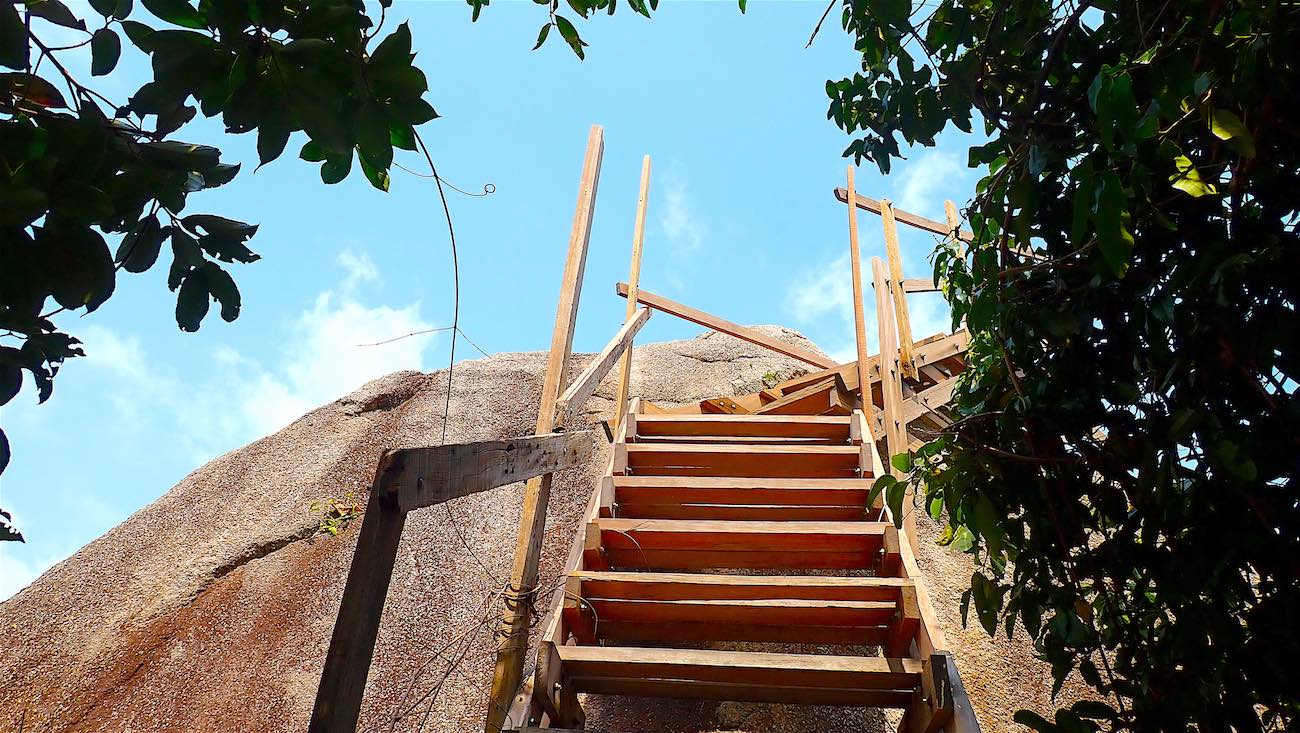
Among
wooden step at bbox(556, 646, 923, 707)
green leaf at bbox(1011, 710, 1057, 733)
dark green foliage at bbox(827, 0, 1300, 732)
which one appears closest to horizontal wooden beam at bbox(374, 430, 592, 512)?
wooden step at bbox(556, 646, 923, 707)

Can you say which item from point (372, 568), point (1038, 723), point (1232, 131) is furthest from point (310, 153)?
point (1038, 723)

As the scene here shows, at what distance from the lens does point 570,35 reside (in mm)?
1703

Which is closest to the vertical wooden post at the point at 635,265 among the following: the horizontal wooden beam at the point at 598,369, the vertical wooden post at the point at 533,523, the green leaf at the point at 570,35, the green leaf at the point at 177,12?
the horizontal wooden beam at the point at 598,369

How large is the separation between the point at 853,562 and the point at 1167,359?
2.15 meters

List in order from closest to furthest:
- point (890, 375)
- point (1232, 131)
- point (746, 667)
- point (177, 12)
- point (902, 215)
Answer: point (177, 12) → point (1232, 131) → point (746, 667) → point (890, 375) → point (902, 215)

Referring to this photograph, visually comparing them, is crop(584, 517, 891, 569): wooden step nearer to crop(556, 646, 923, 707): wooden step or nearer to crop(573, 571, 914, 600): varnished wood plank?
crop(573, 571, 914, 600): varnished wood plank

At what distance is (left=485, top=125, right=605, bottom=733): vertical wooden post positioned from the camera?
101 inches

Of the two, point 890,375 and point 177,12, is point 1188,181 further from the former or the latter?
point 890,375

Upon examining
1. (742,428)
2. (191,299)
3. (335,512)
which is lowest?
(191,299)

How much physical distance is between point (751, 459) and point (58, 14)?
324cm

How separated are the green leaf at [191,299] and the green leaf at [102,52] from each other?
1.04ft

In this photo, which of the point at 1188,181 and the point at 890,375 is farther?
the point at 890,375

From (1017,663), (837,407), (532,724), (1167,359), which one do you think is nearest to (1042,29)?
(1167,359)

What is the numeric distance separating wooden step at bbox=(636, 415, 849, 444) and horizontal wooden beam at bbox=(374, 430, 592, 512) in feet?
4.98
